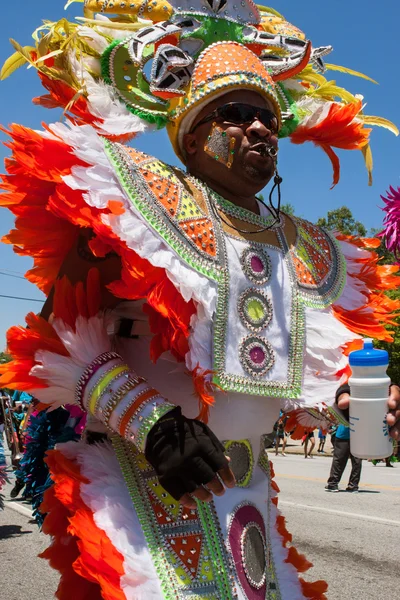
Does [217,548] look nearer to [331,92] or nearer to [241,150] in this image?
[241,150]

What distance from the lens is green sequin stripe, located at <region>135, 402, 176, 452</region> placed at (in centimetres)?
196

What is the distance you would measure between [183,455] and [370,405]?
580 mm

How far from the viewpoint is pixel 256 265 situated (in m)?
2.46

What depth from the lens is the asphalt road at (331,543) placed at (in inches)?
204

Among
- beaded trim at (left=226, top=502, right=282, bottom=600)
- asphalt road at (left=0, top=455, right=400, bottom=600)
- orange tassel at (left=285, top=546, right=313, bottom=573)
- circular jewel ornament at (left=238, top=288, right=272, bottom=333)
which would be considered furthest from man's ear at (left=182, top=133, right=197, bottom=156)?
asphalt road at (left=0, top=455, right=400, bottom=600)

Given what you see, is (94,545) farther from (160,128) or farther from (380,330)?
(160,128)

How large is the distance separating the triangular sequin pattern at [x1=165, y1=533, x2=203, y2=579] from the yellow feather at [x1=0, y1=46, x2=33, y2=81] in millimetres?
1761

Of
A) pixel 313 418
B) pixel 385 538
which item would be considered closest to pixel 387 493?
pixel 385 538

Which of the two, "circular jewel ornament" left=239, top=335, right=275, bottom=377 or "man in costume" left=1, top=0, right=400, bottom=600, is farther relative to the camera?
"circular jewel ornament" left=239, top=335, right=275, bottom=377

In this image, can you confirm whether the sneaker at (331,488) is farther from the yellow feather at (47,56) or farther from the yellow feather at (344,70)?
the yellow feather at (47,56)

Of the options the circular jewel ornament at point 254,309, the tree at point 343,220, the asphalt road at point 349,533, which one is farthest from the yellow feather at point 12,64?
the tree at point 343,220

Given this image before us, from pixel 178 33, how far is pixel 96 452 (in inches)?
59.6

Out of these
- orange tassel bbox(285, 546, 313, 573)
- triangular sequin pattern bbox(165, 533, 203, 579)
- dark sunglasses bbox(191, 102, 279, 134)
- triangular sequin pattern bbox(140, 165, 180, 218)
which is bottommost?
orange tassel bbox(285, 546, 313, 573)

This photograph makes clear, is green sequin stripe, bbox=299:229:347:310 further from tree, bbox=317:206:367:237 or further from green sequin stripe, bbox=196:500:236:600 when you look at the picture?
tree, bbox=317:206:367:237
